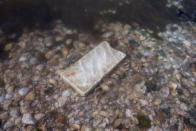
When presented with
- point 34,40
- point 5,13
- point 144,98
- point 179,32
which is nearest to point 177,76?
point 144,98

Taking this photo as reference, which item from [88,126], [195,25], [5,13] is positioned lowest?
[88,126]

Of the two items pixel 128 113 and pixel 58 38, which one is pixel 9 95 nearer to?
pixel 58 38

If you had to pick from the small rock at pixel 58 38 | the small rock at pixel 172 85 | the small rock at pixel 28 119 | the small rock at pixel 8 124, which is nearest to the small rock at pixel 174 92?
the small rock at pixel 172 85

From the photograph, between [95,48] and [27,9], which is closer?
[95,48]

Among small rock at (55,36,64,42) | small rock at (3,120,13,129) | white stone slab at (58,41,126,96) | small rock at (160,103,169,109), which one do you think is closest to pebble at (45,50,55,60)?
small rock at (55,36,64,42)

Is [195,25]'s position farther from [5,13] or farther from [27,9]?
[5,13]

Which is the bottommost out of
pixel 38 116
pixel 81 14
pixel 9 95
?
pixel 38 116

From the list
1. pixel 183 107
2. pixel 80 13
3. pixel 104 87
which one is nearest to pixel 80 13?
pixel 80 13

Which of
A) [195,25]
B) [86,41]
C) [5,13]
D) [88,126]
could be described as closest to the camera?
[88,126]
